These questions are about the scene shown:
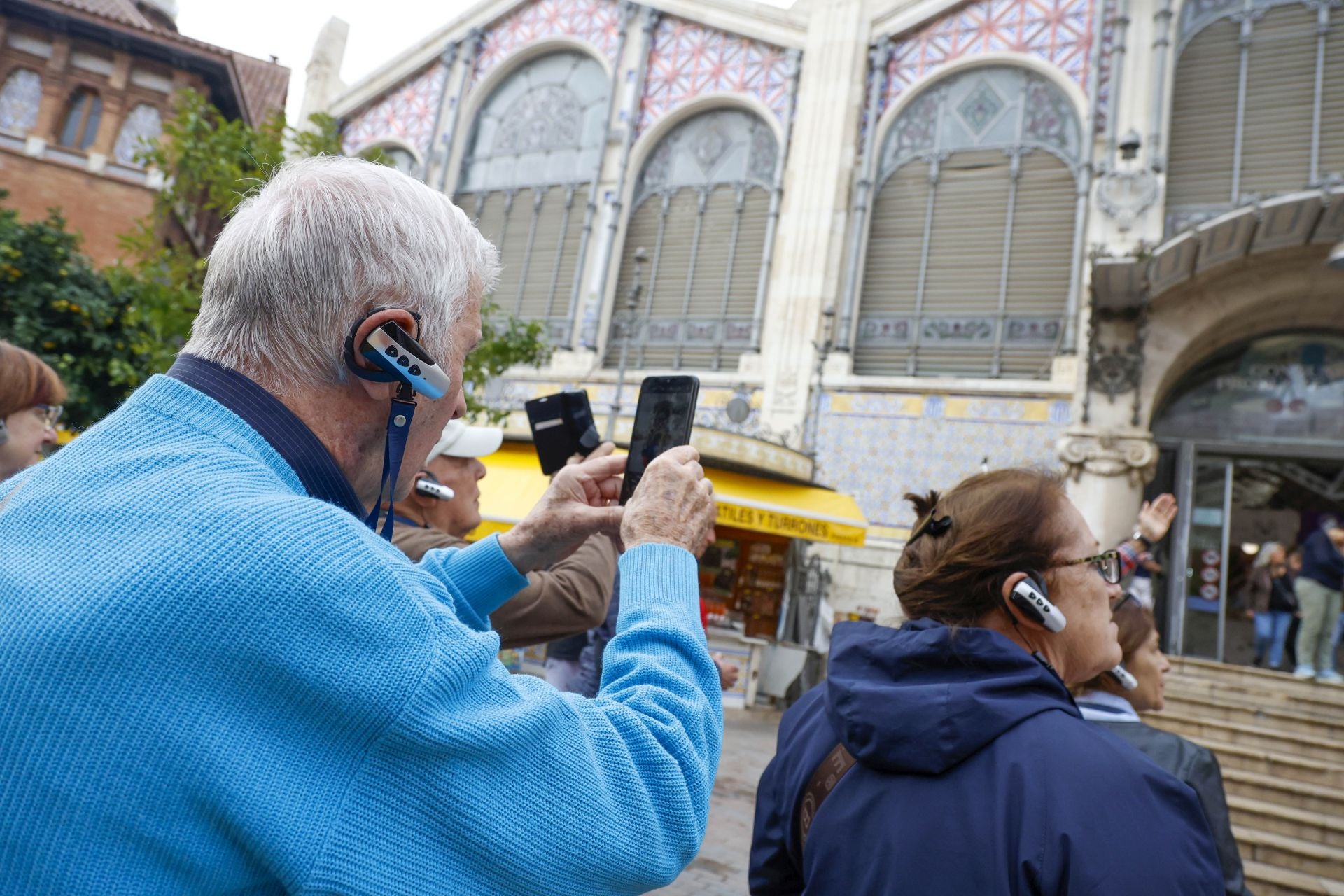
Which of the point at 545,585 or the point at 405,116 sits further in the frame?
the point at 405,116

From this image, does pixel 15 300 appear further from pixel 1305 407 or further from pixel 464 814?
pixel 1305 407

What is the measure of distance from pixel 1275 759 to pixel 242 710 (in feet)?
30.0

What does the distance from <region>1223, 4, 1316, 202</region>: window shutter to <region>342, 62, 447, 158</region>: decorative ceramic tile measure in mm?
15509

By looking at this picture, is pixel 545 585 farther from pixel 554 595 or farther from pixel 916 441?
pixel 916 441

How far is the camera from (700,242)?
16531 mm

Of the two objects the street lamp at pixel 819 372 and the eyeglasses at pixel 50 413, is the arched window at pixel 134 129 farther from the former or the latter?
the eyeglasses at pixel 50 413

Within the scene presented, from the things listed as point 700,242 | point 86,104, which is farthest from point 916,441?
point 86,104

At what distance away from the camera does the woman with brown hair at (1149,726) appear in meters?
2.46

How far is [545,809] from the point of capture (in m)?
0.99

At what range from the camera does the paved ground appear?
485 cm

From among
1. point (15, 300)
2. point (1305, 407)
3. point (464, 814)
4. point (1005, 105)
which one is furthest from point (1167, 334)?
point (15, 300)

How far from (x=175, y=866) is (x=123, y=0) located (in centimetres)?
2553

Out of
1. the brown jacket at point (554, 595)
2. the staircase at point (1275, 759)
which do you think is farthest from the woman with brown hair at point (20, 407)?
the staircase at point (1275, 759)

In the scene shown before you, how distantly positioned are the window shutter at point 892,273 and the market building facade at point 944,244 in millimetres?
40
